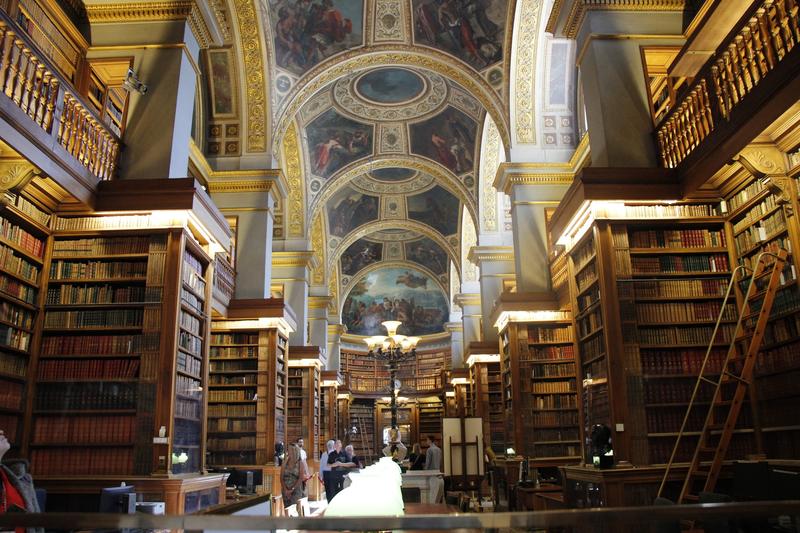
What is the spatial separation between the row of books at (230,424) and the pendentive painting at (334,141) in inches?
372

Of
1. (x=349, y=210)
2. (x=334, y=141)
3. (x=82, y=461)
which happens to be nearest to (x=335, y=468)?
(x=82, y=461)

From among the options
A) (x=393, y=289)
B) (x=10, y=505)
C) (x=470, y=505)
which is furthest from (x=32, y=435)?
(x=393, y=289)

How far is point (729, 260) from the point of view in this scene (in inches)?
276

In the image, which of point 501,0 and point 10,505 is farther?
point 501,0

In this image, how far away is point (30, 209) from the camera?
6863 mm

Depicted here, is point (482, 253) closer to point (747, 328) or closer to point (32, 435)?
point (747, 328)

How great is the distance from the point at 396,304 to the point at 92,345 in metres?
24.0

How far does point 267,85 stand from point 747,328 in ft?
32.3

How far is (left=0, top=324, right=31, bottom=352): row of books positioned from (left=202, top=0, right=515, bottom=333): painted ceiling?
658cm

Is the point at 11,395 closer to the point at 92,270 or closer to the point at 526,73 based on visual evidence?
the point at 92,270

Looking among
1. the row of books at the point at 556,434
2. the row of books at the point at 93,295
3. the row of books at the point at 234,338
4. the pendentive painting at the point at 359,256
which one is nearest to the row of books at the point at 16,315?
the row of books at the point at 93,295

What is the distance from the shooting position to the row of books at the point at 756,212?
250 inches

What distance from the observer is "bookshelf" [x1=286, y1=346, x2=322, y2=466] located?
16.5 m

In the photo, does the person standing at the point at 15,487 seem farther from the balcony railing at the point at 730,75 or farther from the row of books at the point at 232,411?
the row of books at the point at 232,411
